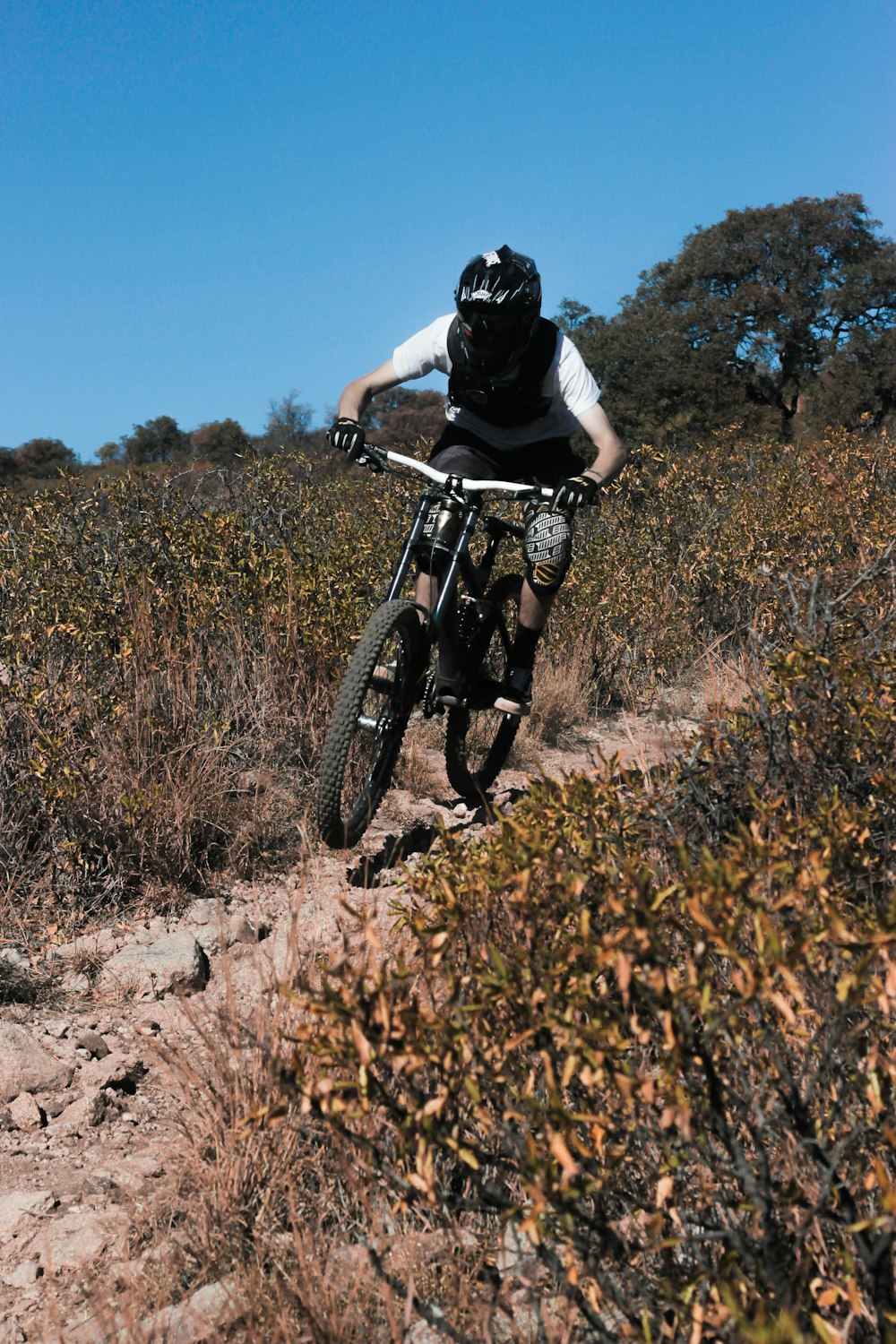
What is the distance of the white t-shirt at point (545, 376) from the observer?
4.55 m

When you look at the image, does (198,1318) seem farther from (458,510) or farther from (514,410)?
(514,410)

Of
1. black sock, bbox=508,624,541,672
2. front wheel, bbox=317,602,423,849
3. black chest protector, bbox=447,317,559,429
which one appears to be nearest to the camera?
front wheel, bbox=317,602,423,849

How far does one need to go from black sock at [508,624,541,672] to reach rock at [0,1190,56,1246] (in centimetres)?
287

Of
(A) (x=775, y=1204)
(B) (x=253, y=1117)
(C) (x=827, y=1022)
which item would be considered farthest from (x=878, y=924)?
(B) (x=253, y=1117)

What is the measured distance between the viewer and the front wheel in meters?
3.78

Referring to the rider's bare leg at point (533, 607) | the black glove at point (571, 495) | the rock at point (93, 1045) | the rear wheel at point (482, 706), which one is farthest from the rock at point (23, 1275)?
the rider's bare leg at point (533, 607)

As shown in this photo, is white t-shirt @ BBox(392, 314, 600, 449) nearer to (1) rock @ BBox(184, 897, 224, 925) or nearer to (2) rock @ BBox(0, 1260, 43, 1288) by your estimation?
(1) rock @ BBox(184, 897, 224, 925)

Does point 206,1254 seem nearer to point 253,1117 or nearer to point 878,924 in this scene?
point 253,1117

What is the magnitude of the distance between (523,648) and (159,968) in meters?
2.05

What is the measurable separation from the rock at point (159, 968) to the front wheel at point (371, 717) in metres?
0.57

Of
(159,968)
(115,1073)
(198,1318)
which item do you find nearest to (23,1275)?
(198,1318)

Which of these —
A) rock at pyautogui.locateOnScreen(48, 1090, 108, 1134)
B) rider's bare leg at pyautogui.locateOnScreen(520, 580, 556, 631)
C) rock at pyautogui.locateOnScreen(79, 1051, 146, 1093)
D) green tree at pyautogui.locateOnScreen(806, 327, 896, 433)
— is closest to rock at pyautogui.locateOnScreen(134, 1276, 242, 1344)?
rock at pyautogui.locateOnScreen(48, 1090, 108, 1134)

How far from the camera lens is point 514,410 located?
464cm

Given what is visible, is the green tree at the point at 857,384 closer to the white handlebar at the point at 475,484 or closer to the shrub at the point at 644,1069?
the white handlebar at the point at 475,484
